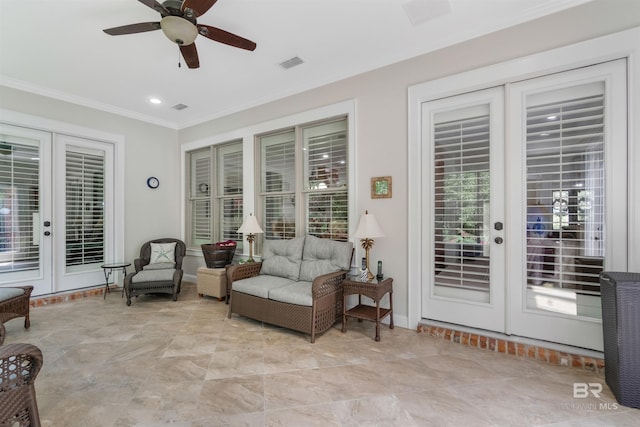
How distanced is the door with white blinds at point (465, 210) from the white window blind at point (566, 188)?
260 mm

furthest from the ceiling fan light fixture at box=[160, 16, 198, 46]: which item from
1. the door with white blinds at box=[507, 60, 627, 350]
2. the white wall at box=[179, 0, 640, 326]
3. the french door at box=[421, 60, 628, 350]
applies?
the door with white blinds at box=[507, 60, 627, 350]

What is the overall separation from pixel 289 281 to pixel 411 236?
152 cm

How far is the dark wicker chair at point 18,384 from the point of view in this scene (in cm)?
132

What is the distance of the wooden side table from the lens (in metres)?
2.81

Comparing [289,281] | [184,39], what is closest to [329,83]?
[184,39]

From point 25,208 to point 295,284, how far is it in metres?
4.06

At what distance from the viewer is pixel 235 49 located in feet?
10.0

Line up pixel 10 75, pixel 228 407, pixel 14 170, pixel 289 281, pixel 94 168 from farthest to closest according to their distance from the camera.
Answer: pixel 94 168 < pixel 14 170 < pixel 10 75 < pixel 289 281 < pixel 228 407

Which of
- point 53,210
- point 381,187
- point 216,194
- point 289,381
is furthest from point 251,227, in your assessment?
point 53,210

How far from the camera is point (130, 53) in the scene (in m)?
3.14

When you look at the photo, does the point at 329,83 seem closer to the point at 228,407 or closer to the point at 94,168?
the point at 228,407

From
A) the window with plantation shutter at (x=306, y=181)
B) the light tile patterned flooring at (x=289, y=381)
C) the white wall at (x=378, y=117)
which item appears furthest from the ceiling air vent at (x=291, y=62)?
the light tile patterned flooring at (x=289, y=381)

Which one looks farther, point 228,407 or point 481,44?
point 481,44

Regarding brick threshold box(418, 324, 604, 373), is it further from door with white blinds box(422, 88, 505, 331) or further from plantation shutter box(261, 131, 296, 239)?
plantation shutter box(261, 131, 296, 239)
